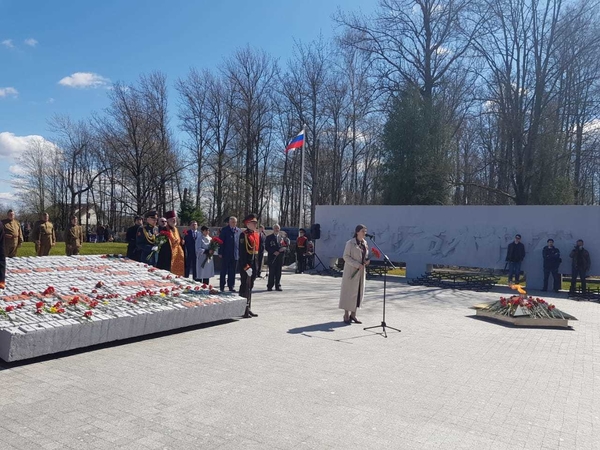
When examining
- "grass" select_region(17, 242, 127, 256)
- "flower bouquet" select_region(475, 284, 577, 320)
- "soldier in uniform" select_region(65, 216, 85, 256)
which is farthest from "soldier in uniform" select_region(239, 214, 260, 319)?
"grass" select_region(17, 242, 127, 256)

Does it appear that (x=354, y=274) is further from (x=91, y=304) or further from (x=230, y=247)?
(x=91, y=304)

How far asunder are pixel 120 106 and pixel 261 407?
117 ft

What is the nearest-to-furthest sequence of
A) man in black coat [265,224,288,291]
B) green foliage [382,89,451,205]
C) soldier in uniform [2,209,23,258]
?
soldier in uniform [2,209,23,258], man in black coat [265,224,288,291], green foliage [382,89,451,205]

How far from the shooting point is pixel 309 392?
567cm

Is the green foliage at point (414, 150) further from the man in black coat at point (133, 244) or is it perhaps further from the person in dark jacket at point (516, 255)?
the man in black coat at point (133, 244)

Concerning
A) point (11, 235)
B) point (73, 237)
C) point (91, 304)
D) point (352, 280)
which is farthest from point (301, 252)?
point (91, 304)

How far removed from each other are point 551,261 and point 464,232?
11.1ft

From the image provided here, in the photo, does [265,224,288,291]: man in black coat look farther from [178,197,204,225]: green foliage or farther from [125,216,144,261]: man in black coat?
[178,197,204,225]: green foliage

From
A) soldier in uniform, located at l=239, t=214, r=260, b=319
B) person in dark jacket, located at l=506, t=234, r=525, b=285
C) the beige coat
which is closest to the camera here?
the beige coat

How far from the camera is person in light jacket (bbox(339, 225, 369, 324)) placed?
999cm

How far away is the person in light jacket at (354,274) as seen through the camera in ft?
32.8

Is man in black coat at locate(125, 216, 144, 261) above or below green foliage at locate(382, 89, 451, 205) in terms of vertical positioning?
below

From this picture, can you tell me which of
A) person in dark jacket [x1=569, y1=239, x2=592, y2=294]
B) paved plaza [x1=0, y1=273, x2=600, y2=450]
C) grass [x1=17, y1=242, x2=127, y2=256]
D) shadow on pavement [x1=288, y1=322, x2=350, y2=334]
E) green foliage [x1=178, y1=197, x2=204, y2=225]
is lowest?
paved plaza [x1=0, y1=273, x2=600, y2=450]

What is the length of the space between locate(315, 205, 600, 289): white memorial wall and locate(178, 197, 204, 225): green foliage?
1705cm
